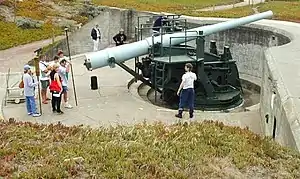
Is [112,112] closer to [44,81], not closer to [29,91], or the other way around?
[44,81]

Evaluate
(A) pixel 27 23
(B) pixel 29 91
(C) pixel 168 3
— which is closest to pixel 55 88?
(B) pixel 29 91

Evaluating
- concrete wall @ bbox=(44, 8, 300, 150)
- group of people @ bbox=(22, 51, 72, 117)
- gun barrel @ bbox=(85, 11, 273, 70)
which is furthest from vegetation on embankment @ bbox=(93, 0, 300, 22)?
group of people @ bbox=(22, 51, 72, 117)

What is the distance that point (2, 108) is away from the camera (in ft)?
48.3

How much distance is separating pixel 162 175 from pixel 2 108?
924 cm

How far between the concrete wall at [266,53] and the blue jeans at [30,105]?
5.31 meters

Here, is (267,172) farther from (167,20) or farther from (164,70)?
(167,20)

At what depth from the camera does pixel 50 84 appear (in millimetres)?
13844

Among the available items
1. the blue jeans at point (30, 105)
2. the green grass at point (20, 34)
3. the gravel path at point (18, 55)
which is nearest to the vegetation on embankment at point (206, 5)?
the green grass at point (20, 34)

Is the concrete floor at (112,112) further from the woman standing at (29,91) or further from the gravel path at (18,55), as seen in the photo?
the gravel path at (18,55)

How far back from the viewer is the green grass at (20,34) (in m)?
28.5

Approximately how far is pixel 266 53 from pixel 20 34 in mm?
18348

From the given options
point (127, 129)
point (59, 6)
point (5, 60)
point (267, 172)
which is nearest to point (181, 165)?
point (267, 172)

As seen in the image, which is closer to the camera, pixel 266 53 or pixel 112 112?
pixel 266 53

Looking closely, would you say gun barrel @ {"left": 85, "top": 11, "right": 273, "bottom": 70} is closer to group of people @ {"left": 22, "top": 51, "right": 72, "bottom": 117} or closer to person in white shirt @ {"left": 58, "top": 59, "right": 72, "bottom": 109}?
group of people @ {"left": 22, "top": 51, "right": 72, "bottom": 117}
